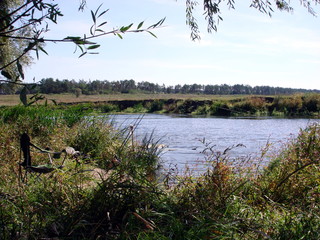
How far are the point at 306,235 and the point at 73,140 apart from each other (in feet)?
16.5

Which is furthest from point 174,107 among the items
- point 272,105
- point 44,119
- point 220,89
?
point 220,89

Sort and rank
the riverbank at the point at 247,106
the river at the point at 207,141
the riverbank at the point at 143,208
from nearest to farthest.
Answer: the riverbank at the point at 143,208 → the river at the point at 207,141 → the riverbank at the point at 247,106

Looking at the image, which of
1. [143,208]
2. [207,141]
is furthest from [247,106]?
[143,208]

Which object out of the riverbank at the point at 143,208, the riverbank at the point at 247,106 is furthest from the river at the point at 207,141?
the riverbank at the point at 247,106

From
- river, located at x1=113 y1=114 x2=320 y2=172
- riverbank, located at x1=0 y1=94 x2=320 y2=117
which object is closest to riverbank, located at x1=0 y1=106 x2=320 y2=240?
river, located at x1=113 y1=114 x2=320 y2=172

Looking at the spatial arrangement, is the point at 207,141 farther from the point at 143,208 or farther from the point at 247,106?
the point at 247,106

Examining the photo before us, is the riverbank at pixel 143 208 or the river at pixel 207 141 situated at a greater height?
the riverbank at pixel 143 208

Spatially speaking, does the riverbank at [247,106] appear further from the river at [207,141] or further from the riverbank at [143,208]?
the riverbank at [143,208]

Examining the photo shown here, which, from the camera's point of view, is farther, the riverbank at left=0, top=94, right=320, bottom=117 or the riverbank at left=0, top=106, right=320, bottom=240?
the riverbank at left=0, top=94, right=320, bottom=117

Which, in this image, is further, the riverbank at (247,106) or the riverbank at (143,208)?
the riverbank at (247,106)

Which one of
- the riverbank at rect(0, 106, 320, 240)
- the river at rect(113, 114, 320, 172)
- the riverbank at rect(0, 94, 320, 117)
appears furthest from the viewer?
the riverbank at rect(0, 94, 320, 117)

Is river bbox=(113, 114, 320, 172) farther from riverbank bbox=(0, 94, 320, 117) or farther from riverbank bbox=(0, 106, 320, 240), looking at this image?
riverbank bbox=(0, 94, 320, 117)

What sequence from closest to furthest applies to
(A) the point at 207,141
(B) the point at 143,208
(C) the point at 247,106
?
1. (B) the point at 143,208
2. (A) the point at 207,141
3. (C) the point at 247,106

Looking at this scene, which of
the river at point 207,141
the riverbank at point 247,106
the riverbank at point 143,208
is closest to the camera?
the riverbank at point 143,208
